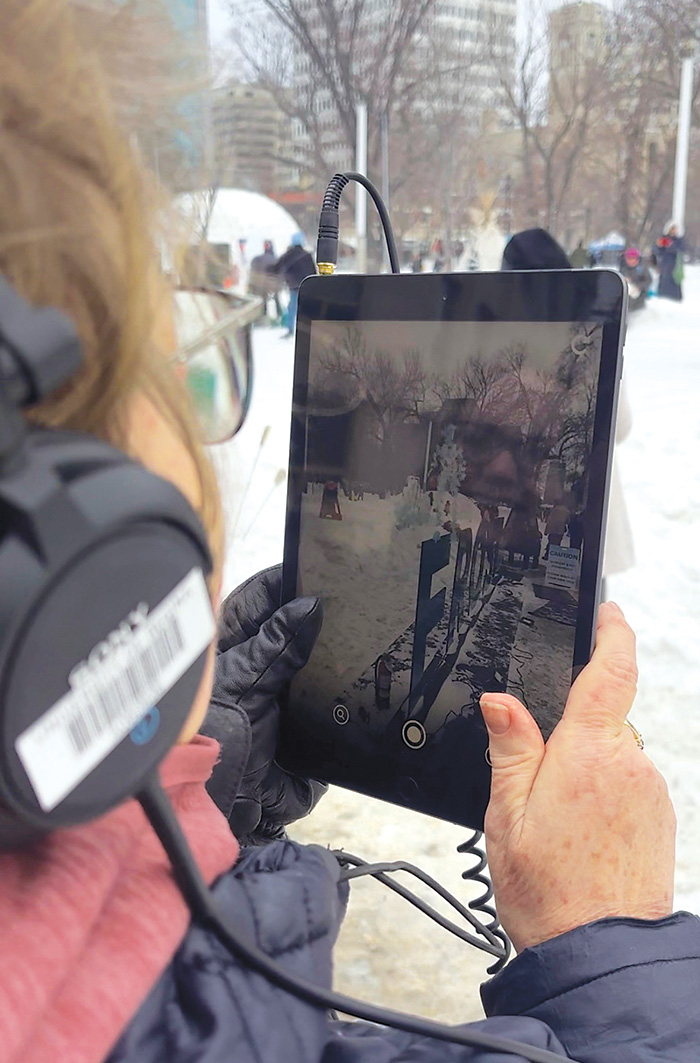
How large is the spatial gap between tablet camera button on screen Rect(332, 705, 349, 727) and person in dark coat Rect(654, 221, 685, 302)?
1494cm

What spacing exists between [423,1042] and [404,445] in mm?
595

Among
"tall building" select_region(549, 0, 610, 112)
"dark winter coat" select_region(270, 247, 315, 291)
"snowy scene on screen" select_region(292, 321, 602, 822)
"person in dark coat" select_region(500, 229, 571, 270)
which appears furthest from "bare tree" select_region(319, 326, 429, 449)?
"tall building" select_region(549, 0, 610, 112)

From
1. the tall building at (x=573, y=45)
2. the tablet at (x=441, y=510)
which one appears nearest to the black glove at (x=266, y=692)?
the tablet at (x=441, y=510)

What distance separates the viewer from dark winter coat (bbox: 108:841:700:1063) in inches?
20.4

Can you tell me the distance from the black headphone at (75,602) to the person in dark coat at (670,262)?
15.5m

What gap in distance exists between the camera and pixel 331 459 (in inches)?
41.5

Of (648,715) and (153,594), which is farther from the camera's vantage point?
(648,715)

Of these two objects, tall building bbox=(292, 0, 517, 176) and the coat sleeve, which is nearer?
the coat sleeve

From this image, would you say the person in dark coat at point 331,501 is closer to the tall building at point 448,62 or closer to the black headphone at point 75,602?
the black headphone at point 75,602

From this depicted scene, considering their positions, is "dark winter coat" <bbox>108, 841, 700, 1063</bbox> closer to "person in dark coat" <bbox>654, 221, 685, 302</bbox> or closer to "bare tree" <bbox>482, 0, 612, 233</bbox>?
A: "person in dark coat" <bbox>654, 221, 685, 302</bbox>

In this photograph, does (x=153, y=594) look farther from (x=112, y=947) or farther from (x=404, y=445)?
(x=404, y=445)

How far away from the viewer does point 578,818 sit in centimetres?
78

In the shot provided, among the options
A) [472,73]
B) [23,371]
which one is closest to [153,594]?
[23,371]

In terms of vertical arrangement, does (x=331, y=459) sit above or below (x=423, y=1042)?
above
